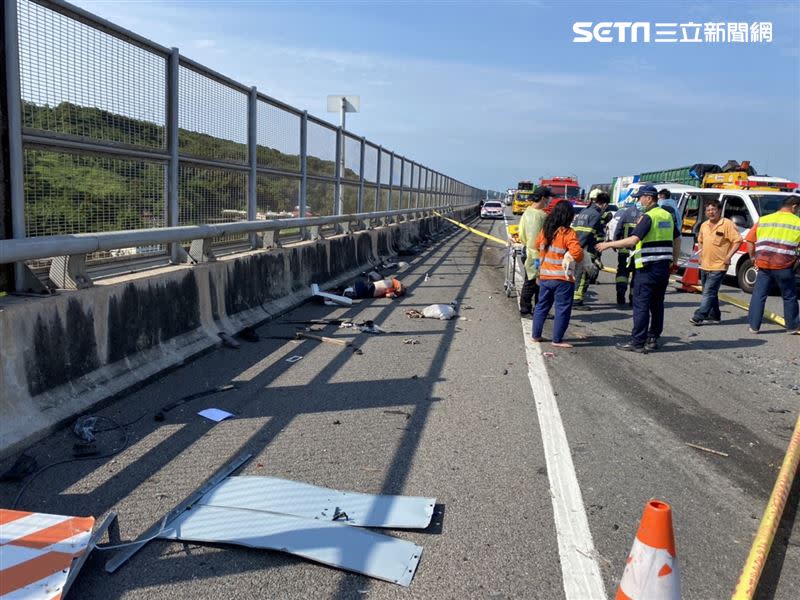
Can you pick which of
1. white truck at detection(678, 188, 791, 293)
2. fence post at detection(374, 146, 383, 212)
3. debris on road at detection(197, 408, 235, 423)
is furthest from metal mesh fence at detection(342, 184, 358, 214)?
debris on road at detection(197, 408, 235, 423)

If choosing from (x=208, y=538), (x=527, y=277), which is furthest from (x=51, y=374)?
(x=527, y=277)

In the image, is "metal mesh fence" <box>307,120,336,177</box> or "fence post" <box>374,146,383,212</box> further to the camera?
"fence post" <box>374,146,383,212</box>

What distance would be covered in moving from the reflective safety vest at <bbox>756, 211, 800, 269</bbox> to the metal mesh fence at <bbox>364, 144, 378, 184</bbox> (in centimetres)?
1014

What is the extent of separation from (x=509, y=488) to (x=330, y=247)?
844 cm

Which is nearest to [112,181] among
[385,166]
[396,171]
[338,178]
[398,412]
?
[398,412]

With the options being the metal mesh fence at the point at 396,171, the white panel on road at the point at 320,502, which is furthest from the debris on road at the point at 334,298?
the metal mesh fence at the point at 396,171

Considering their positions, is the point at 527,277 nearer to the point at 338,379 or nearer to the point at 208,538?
the point at 338,379

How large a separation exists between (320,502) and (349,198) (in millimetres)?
12387

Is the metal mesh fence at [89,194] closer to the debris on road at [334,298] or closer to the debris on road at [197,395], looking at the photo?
the debris on road at [197,395]

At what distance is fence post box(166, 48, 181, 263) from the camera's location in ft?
22.0

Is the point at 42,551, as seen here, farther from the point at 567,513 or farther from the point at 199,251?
the point at 199,251

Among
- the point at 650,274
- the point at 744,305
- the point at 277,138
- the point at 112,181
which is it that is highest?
the point at 277,138

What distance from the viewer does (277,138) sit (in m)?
10.3

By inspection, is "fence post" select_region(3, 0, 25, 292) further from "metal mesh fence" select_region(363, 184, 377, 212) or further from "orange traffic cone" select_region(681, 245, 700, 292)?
"metal mesh fence" select_region(363, 184, 377, 212)
